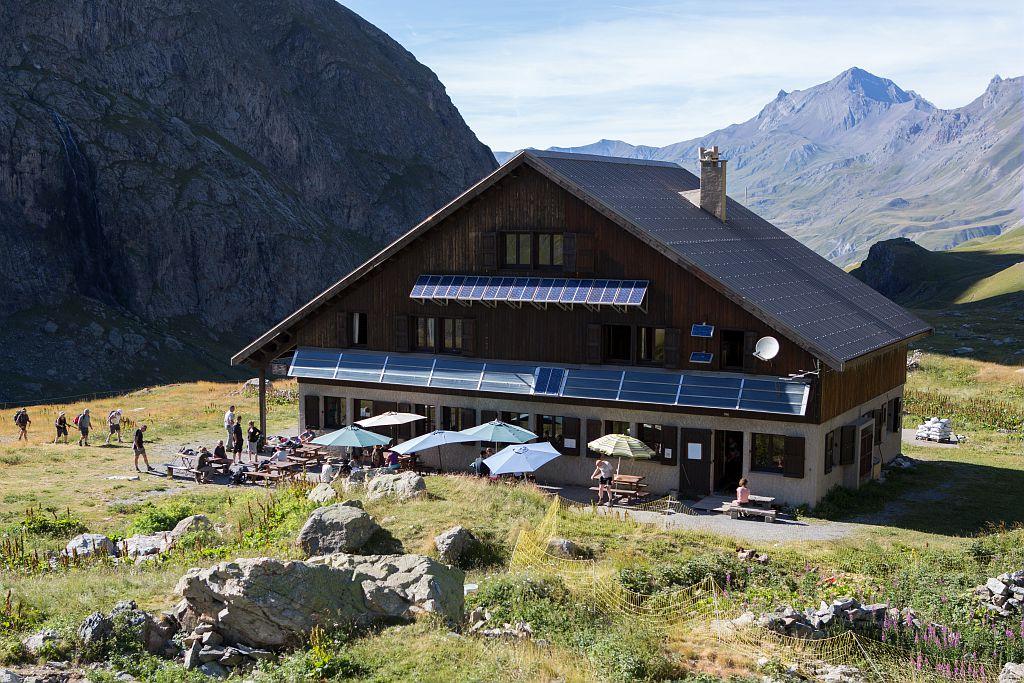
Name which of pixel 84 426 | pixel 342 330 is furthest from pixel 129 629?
pixel 84 426

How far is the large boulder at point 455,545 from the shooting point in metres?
26.4

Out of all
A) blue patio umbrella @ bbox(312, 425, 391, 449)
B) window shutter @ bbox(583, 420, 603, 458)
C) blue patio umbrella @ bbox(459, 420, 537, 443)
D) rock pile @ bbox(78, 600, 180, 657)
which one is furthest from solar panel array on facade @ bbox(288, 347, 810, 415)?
rock pile @ bbox(78, 600, 180, 657)

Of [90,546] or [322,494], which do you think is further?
[322,494]

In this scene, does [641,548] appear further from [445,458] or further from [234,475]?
[234,475]

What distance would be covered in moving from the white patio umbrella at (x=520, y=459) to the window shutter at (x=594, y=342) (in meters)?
5.04

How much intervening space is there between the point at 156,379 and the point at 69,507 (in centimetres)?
7433

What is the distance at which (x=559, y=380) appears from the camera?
40344 mm

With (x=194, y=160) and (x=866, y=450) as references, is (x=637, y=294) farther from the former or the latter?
(x=194, y=160)

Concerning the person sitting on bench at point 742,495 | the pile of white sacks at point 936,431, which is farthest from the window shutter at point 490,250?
the pile of white sacks at point 936,431

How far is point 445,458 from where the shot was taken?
43.3m

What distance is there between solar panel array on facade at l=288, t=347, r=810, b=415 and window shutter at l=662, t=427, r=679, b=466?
1124 millimetres

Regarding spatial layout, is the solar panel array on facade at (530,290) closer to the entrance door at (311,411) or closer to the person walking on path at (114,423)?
the entrance door at (311,411)

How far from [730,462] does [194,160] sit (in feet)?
359

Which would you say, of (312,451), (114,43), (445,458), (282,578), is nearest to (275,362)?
(312,451)
